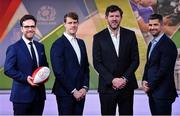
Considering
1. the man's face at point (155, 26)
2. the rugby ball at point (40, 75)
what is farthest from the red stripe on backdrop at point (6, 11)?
the man's face at point (155, 26)

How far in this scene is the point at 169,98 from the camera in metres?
4.30

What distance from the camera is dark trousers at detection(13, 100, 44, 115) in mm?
4070

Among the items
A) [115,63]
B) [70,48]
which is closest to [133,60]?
[115,63]

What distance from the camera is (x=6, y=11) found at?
19.7 ft

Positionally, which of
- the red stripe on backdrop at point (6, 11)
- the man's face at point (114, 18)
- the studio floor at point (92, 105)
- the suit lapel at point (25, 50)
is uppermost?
the red stripe on backdrop at point (6, 11)

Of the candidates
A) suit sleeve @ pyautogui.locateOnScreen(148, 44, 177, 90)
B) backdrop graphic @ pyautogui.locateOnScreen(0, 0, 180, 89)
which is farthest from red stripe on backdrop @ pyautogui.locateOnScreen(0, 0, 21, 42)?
suit sleeve @ pyautogui.locateOnScreen(148, 44, 177, 90)

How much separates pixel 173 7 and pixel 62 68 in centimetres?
232

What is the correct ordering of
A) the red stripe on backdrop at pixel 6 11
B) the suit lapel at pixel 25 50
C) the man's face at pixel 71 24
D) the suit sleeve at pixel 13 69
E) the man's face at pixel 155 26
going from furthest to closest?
the red stripe on backdrop at pixel 6 11, the man's face at pixel 155 26, the man's face at pixel 71 24, the suit lapel at pixel 25 50, the suit sleeve at pixel 13 69

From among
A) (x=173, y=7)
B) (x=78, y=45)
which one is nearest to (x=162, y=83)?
(x=78, y=45)

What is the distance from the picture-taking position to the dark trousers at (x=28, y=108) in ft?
13.4

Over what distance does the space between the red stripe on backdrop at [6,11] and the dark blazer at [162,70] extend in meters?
2.65

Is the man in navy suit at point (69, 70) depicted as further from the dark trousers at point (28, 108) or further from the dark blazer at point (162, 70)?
the dark blazer at point (162, 70)

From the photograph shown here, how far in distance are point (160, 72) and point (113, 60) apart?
1.77 ft

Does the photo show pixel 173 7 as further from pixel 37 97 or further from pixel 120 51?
pixel 37 97
